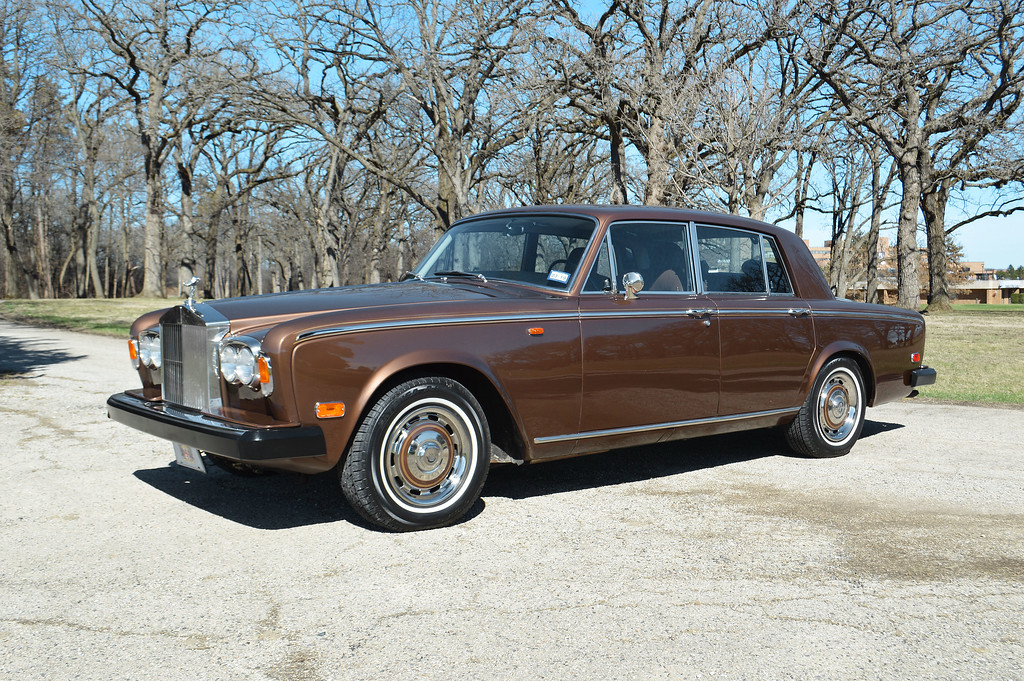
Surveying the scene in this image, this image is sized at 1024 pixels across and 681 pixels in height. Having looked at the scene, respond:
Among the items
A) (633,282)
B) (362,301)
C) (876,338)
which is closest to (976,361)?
(876,338)

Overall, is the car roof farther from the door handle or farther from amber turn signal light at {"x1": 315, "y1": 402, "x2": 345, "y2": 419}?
amber turn signal light at {"x1": 315, "y1": 402, "x2": 345, "y2": 419}

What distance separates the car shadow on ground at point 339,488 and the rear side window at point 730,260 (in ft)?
4.03

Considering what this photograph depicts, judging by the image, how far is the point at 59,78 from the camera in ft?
112

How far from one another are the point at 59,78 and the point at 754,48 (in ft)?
91.8

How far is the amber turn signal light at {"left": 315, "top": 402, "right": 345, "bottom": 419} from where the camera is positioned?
396 centimetres

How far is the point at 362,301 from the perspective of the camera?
14.6 feet

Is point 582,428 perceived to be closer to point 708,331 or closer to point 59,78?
point 708,331

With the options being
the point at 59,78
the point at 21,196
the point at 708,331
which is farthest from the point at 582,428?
the point at 21,196

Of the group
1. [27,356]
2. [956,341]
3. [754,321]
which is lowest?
[956,341]

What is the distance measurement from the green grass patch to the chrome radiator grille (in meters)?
14.1

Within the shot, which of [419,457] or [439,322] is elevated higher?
[439,322]

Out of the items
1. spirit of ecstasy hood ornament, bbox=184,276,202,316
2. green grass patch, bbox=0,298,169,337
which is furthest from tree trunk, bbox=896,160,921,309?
spirit of ecstasy hood ornament, bbox=184,276,202,316

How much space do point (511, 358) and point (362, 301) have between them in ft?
2.69

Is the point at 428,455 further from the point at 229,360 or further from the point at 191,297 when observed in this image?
the point at 191,297
